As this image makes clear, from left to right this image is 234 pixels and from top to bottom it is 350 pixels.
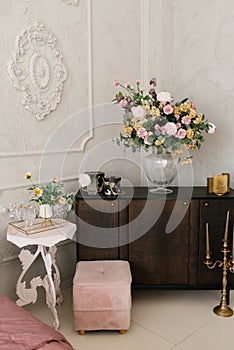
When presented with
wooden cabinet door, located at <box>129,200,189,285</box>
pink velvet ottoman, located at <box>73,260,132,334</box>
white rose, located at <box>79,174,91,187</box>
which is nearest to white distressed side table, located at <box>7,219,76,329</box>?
pink velvet ottoman, located at <box>73,260,132,334</box>

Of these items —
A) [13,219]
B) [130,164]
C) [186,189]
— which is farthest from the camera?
[130,164]

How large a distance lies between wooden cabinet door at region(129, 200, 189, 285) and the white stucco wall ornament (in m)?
0.98

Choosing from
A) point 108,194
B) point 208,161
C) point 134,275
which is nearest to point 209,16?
point 208,161

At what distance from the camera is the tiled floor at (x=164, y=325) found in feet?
7.06

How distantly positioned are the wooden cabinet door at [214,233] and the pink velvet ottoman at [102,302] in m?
0.67

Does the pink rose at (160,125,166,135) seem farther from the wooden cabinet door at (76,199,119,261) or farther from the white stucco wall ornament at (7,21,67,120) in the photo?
the white stucco wall ornament at (7,21,67,120)

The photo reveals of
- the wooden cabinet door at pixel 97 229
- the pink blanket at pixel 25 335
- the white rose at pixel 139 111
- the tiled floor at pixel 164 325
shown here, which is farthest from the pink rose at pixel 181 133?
the pink blanket at pixel 25 335

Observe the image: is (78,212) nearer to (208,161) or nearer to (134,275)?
(134,275)

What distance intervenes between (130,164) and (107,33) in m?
1.14

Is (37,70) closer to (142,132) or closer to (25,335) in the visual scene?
(142,132)

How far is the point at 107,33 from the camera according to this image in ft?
9.62

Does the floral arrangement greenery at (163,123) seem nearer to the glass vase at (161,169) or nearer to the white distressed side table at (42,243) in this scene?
the glass vase at (161,169)

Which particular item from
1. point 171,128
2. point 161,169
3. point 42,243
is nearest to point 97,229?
point 42,243

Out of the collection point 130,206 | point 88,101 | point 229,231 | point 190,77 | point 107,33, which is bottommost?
point 229,231
